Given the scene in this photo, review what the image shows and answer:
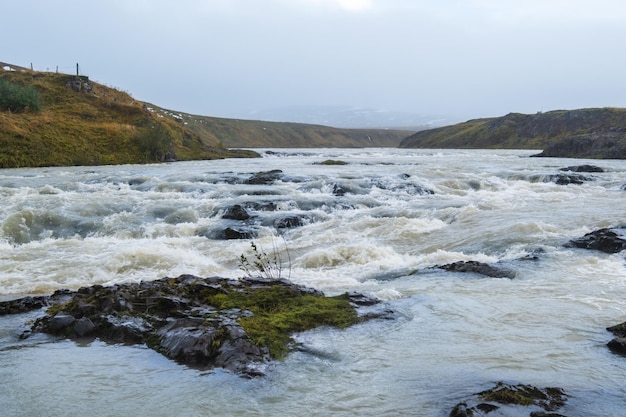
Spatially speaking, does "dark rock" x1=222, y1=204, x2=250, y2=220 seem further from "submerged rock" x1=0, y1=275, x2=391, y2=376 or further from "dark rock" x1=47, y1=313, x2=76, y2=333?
"dark rock" x1=47, y1=313, x2=76, y2=333

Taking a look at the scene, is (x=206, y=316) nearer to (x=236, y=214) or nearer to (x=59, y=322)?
(x=59, y=322)

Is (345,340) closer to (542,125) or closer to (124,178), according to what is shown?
(124,178)

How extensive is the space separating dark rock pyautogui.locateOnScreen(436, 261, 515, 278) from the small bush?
6455cm

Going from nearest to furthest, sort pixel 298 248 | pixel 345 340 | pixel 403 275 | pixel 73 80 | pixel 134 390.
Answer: pixel 134 390 < pixel 345 340 < pixel 403 275 < pixel 298 248 < pixel 73 80

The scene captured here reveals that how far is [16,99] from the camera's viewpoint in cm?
6444

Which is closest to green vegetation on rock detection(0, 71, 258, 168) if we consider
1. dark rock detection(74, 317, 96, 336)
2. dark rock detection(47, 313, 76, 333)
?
dark rock detection(47, 313, 76, 333)

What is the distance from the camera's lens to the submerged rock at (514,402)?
5.22m

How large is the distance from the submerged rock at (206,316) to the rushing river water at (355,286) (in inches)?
11.6

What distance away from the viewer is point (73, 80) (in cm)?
8231

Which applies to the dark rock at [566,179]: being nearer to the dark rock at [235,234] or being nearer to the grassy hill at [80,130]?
the dark rock at [235,234]

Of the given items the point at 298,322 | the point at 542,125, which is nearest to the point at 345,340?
the point at 298,322

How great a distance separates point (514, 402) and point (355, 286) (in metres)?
6.95

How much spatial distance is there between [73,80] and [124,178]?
5373 cm

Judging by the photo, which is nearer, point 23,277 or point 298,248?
point 23,277
